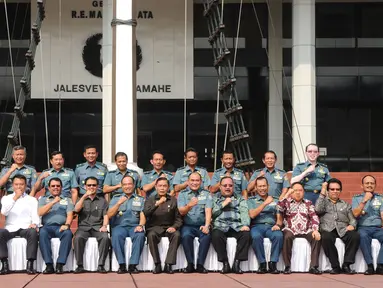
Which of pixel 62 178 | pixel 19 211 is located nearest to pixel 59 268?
pixel 19 211

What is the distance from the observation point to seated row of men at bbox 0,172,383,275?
902 centimetres

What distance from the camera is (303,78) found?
17.0 m

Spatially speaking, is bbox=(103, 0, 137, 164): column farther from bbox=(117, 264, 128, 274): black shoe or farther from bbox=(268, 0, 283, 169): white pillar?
bbox=(268, 0, 283, 169): white pillar

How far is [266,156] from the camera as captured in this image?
10008mm

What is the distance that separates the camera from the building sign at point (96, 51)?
64.8 feet

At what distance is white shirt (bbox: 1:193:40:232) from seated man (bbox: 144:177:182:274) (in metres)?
1.45

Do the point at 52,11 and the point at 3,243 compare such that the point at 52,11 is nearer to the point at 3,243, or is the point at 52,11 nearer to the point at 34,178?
the point at 34,178

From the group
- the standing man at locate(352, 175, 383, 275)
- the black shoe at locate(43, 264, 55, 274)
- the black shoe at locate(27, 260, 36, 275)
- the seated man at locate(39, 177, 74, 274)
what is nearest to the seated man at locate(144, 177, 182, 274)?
the seated man at locate(39, 177, 74, 274)

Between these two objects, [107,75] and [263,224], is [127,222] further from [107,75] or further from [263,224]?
[107,75]

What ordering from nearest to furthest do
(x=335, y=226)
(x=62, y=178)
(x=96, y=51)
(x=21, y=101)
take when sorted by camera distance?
(x=335, y=226), (x=62, y=178), (x=21, y=101), (x=96, y=51)

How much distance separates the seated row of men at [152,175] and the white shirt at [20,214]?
0.57 meters

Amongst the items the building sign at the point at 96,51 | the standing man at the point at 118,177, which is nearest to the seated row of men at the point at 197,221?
the standing man at the point at 118,177

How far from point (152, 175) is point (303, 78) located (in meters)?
7.91
